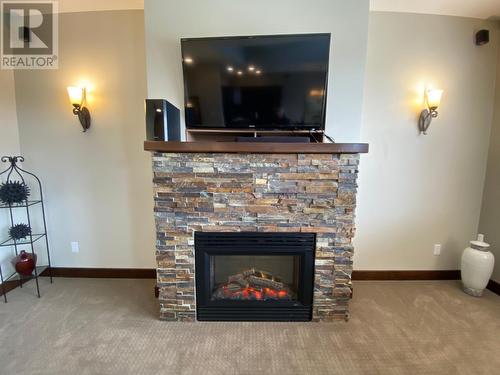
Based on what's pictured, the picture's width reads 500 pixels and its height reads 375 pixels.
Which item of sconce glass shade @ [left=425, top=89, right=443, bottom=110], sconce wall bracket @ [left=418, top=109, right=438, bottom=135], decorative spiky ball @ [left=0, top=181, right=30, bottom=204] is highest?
sconce glass shade @ [left=425, top=89, right=443, bottom=110]

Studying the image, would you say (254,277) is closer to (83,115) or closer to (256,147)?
(256,147)

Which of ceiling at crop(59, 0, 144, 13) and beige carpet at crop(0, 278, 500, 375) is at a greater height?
ceiling at crop(59, 0, 144, 13)

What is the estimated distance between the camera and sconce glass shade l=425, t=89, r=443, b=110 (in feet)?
7.35

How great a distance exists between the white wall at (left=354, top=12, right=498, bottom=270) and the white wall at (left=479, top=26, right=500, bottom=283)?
5 centimetres

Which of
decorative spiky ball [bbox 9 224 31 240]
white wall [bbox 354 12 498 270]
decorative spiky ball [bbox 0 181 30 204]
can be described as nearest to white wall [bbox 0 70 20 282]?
decorative spiky ball [bbox 9 224 31 240]

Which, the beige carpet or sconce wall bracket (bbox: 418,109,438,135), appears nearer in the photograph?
the beige carpet

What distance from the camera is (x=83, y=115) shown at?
2.34 metres

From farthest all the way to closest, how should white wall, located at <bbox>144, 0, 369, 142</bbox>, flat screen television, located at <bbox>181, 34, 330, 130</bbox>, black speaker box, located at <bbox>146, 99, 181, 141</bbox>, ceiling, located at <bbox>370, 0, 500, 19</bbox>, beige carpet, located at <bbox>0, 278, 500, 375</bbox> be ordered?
ceiling, located at <bbox>370, 0, 500, 19</bbox> → white wall, located at <bbox>144, 0, 369, 142</bbox> → flat screen television, located at <bbox>181, 34, 330, 130</bbox> → black speaker box, located at <bbox>146, 99, 181, 141</bbox> → beige carpet, located at <bbox>0, 278, 500, 375</bbox>

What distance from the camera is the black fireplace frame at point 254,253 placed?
186 cm

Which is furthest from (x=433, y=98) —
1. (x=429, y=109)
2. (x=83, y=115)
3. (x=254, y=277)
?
(x=83, y=115)

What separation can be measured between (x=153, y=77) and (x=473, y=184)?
3349 millimetres

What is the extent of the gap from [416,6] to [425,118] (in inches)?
39.7

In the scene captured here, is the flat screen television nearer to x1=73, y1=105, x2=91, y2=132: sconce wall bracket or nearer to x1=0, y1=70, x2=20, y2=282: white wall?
x1=73, y1=105, x2=91, y2=132: sconce wall bracket

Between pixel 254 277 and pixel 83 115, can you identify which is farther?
pixel 83 115
